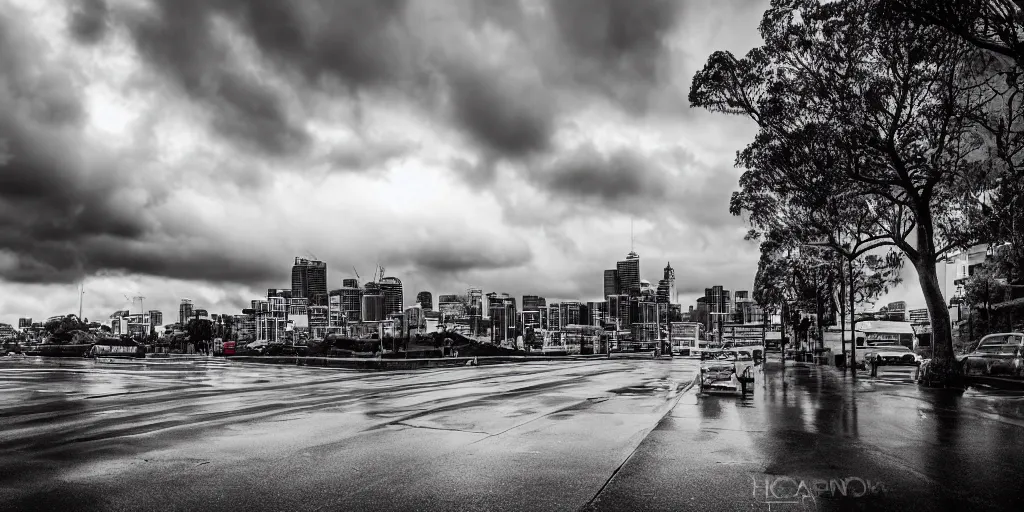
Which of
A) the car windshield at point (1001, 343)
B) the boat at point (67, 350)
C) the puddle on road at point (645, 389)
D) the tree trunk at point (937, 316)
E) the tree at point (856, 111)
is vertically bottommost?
the boat at point (67, 350)

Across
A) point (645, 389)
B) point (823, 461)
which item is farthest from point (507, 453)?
point (645, 389)

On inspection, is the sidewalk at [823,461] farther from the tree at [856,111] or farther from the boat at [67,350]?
the boat at [67,350]

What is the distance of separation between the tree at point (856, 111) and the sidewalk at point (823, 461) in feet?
29.0

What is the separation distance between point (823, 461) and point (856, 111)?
639 inches

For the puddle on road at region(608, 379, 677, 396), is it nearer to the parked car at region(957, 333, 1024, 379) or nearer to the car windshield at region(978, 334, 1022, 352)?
the parked car at region(957, 333, 1024, 379)

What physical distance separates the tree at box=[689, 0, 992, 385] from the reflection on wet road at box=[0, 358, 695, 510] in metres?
10.4

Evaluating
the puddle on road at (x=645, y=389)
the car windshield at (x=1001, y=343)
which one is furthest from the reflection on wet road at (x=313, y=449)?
the car windshield at (x=1001, y=343)

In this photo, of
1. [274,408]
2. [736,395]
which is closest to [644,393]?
[736,395]

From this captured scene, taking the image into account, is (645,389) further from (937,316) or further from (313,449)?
(313,449)

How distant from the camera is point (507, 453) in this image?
9672mm

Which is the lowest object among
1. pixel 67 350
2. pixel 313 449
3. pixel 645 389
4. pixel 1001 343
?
pixel 67 350

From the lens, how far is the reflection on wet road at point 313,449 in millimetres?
7127

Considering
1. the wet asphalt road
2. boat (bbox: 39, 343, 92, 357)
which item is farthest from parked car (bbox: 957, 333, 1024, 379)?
boat (bbox: 39, 343, 92, 357)

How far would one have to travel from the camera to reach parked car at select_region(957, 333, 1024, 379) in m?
24.7
